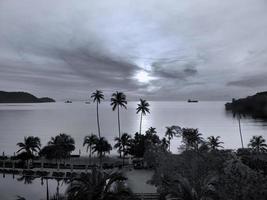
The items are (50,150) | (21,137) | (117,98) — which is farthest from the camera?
(21,137)

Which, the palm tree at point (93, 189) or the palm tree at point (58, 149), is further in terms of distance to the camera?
the palm tree at point (58, 149)

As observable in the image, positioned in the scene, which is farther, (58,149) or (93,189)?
(58,149)

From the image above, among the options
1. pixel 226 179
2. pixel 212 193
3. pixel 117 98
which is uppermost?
pixel 117 98

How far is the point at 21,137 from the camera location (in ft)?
598

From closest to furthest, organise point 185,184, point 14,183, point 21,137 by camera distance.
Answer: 1. point 185,184
2. point 14,183
3. point 21,137

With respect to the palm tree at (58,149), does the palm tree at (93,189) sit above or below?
below

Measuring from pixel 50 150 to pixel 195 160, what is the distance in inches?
1800

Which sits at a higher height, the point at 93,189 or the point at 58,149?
the point at 58,149

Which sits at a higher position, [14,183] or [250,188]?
[250,188]

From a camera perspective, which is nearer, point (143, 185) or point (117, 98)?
point (143, 185)

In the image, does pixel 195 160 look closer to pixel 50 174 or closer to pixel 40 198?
pixel 40 198

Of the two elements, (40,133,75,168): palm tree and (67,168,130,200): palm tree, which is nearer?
(67,168,130,200): palm tree

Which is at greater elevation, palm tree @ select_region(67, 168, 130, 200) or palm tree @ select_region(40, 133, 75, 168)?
palm tree @ select_region(40, 133, 75, 168)

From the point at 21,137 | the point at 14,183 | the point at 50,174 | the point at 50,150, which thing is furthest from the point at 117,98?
the point at 21,137
